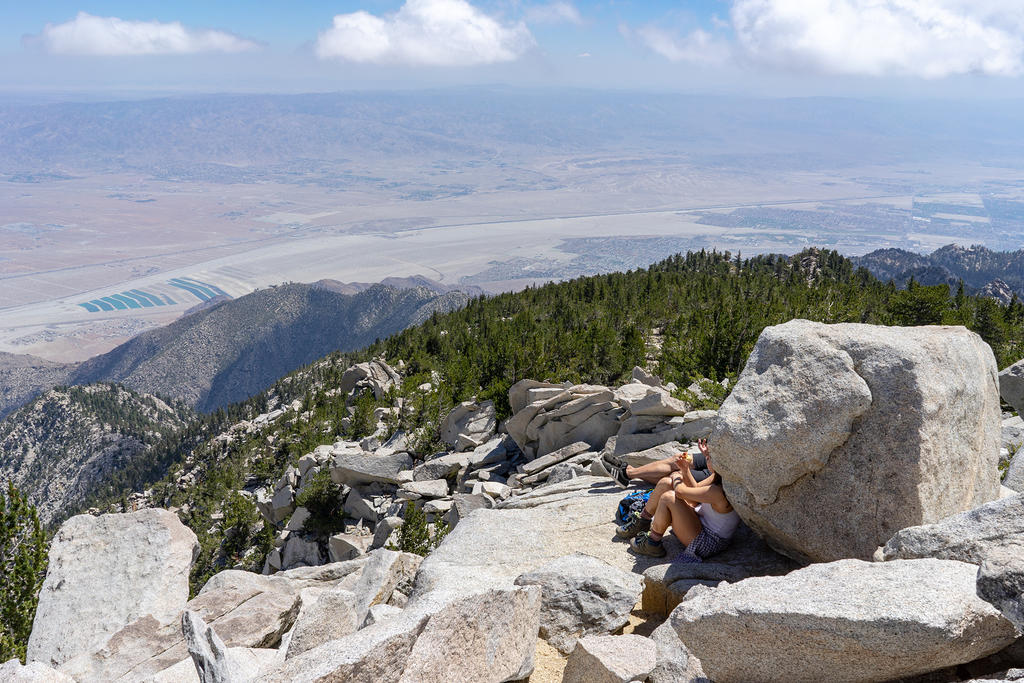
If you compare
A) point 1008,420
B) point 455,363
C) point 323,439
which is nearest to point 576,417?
point 1008,420

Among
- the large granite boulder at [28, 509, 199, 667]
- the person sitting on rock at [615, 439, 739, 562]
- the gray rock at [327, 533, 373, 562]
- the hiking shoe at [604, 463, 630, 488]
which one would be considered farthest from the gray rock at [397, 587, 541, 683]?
the gray rock at [327, 533, 373, 562]

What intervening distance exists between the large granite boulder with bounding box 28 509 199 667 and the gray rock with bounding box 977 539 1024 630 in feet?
32.3

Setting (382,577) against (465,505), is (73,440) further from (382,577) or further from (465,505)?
(382,577)

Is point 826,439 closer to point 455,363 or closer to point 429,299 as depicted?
point 455,363

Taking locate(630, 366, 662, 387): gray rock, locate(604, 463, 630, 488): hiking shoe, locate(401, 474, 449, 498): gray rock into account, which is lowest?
locate(401, 474, 449, 498): gray rock

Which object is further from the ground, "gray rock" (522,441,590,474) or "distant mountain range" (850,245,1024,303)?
"gray rock" (522,441,590,474)

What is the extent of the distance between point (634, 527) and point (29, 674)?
22.8 feet

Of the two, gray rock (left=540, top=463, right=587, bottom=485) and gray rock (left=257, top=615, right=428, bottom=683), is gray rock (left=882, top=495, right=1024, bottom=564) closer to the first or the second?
gray rock (left=257, top=615, right=428, bottom=683)

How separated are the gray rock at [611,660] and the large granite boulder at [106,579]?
686cm

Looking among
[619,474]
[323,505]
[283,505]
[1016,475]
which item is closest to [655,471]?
[619,474]

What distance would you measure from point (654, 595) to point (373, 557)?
4.16m

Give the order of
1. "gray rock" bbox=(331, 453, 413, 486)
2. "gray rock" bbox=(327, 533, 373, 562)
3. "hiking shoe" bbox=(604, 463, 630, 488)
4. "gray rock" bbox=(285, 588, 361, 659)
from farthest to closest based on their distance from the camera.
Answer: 1. "gray rock" bbox=(331, 453, 413, 486)
2. "gray rock" bbox=(327, 533, 373, 562)
3. "hiking shoe" bbox=(604, 463, 630, 488)
4. "gray rock" bbox=(285, 588, 361, 659)

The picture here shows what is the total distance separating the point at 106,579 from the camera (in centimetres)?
1147

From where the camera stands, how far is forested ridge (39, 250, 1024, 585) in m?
22.0
